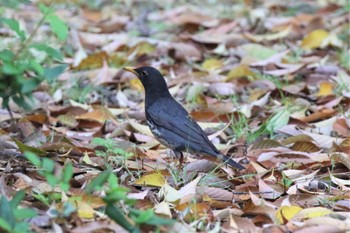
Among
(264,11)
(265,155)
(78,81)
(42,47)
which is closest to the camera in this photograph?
(42,47)

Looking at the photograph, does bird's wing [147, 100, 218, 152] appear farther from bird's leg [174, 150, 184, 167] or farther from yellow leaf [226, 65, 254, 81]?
yellow leaf [226, 65, 254, 81]

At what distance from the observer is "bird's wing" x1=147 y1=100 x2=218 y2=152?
5.34 metres

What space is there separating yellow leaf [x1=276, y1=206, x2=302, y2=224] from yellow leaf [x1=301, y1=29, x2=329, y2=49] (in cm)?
431

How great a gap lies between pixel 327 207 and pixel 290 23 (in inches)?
193

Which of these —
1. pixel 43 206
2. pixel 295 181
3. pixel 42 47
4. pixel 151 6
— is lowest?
pixel 151 6

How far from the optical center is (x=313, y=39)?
27.3 ft

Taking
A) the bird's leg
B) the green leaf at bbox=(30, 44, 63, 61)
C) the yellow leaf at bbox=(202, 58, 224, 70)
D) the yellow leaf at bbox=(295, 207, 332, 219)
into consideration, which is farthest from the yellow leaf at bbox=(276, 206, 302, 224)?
the yellow leaf at bbox=(202, 58, 224, 70)

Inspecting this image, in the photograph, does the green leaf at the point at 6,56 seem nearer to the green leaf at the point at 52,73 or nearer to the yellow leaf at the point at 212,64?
the green leaf at the point at 52,73

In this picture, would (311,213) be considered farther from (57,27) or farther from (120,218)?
(57,27)

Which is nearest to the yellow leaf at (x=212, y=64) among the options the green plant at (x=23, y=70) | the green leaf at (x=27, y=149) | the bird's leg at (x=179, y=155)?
the bird's leg at (x=179, y=155)

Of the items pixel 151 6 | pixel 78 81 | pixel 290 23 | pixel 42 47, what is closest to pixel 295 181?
pixel 42 47

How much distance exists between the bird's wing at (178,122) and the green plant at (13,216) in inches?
76.2

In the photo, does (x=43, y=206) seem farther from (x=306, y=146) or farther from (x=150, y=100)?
(x=306, y=146)

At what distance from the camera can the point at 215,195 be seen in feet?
14.9
